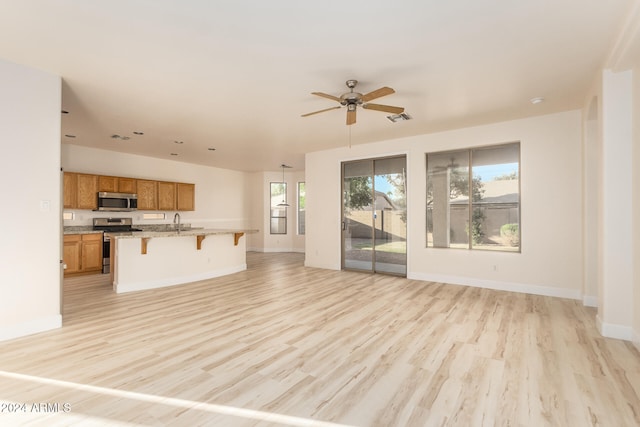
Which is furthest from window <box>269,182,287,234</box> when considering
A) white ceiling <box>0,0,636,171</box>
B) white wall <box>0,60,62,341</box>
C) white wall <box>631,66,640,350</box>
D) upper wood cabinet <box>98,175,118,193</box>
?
white wall <box>631,66,640,350</box>

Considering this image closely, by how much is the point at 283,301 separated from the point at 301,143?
345 centimetres

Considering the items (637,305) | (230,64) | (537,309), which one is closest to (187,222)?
(230,64)

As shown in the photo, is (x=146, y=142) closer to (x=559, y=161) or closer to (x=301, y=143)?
(x=301, y=143)

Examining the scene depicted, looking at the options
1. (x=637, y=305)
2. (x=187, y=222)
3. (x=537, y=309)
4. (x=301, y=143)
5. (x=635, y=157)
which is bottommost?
(x=537, y=309)

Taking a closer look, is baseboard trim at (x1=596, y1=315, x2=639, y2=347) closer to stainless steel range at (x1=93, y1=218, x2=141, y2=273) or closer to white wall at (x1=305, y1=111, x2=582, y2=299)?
white wall at (x1=305, y1=111, x2=582, y2=299)

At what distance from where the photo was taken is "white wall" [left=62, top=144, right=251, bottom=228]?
671 centimetres

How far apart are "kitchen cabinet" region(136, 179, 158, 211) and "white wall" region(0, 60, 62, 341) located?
421cm

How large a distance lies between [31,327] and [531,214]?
22.0 ft

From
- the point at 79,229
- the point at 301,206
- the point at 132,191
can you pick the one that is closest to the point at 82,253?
the point at 79,229

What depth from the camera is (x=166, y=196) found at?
790cm

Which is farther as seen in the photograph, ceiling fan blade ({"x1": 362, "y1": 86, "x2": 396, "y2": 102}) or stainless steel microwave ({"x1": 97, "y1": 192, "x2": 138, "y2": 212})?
stainless steel microwave ({"x1": 97, "y1": 192, "x2": 138, "y2": 212})

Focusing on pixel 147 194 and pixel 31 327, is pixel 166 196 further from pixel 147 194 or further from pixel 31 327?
pixel 31 327

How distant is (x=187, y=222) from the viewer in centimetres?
870

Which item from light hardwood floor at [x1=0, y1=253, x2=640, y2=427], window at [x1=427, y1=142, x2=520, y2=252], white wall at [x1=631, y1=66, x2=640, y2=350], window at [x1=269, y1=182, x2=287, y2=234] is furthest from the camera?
window at [x1=269, y1=182, x2=287, y2=234]
